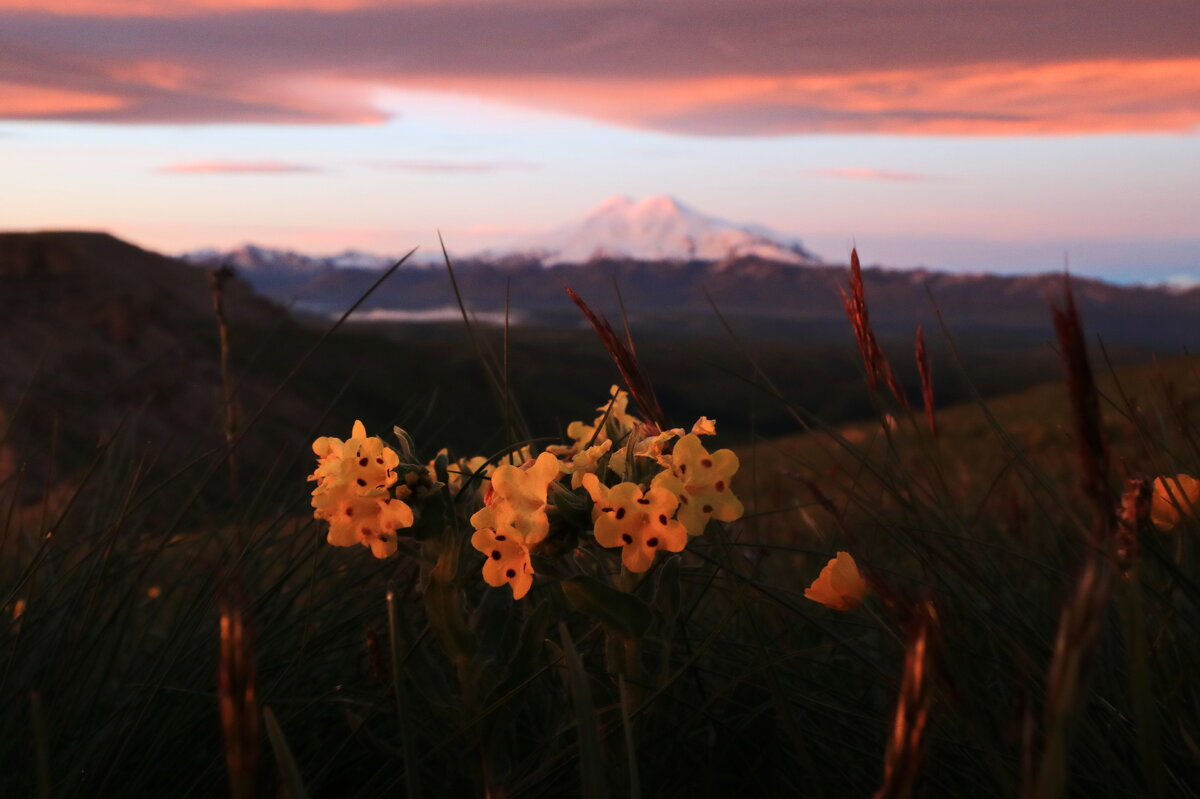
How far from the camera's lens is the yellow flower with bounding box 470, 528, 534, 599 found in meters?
1.69

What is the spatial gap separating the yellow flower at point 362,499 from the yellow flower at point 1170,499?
1.51 meters

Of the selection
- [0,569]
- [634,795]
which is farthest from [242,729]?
[0,569]

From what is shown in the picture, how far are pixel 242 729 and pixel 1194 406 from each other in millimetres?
15833

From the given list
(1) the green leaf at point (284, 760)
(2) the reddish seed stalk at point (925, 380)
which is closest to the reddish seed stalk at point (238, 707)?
(1) the green leaf at point (284, 760)

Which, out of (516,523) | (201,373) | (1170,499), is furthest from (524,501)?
(201,373)

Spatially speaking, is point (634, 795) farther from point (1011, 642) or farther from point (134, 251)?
point (134, 251)

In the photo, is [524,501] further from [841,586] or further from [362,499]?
[841,586]

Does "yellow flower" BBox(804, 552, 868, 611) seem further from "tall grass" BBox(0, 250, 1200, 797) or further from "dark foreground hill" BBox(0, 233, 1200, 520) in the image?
"dark foreground hill" BBox(0, 233, 1200, 520)

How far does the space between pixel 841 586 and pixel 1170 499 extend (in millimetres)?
841

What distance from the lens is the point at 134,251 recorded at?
83438 millimetres

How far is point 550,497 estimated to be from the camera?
180 centimetres

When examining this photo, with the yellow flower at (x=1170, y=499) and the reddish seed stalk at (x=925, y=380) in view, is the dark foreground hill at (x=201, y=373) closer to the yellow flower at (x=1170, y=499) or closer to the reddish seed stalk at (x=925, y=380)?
the reddish seed stalk at (x=925, y=380)

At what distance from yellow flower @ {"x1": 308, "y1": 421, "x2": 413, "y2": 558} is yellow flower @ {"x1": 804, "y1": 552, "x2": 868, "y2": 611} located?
28.9 inches

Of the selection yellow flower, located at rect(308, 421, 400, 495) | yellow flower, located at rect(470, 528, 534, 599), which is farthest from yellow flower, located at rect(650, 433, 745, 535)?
yellow flower, located at rect(308, 421, 400, 495)
